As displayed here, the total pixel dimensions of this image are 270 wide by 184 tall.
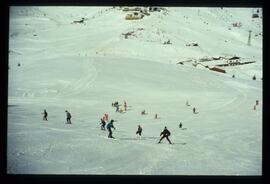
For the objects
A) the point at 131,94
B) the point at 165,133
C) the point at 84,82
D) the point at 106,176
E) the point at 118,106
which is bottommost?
the point at 106,176

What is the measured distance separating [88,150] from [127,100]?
0.77 meters

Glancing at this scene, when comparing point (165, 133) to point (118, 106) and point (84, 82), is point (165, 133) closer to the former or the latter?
point (118, 106)

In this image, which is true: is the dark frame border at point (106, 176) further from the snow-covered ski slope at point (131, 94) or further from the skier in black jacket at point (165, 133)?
the skier in black jacket at point (165, 133)

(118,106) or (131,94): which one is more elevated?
(131,94)

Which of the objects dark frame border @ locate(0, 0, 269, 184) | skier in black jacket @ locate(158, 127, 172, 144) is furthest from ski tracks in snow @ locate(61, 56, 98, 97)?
skier in black jacket @ locate(158, 127, 172, 144)

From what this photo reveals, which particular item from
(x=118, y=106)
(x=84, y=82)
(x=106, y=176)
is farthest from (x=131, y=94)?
(x=106, y=176)

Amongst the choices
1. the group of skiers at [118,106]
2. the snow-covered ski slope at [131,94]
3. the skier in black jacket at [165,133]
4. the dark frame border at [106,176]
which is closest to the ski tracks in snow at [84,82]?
the snow-covered ski slope at [131,94]

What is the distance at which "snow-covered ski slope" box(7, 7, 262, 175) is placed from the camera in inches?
275

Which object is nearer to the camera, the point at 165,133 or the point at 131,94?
the point at 165,133

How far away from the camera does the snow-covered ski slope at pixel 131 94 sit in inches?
275

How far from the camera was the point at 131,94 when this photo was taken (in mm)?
7094

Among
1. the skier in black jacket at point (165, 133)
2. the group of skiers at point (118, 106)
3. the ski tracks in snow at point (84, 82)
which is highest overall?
the ski tracks in snow at point (84, 82)
